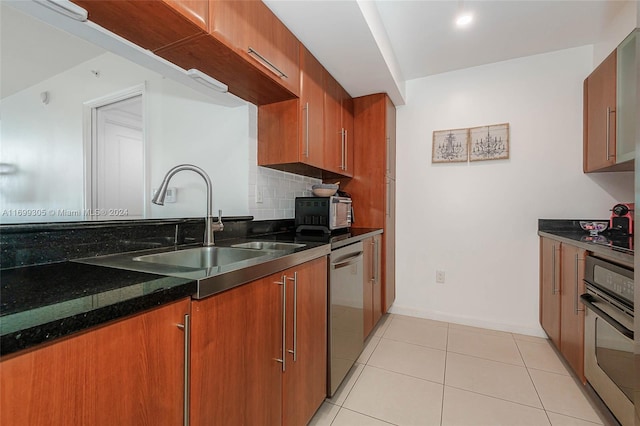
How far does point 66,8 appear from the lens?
864 millimetres

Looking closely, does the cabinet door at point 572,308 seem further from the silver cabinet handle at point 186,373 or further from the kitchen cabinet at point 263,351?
the silver cabinet handle at point 186,373

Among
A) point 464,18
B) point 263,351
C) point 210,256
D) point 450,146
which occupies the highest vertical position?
point 464,18

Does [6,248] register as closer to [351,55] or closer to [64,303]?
[64,303]

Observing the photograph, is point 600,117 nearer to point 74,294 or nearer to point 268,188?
point 268,188

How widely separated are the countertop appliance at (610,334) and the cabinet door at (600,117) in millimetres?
929

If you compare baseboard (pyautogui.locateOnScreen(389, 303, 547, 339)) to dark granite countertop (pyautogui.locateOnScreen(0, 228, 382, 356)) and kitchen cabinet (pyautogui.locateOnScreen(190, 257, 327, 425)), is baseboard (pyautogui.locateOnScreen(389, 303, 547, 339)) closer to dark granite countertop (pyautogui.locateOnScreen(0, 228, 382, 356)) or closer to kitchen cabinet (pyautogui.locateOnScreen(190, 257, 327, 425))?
kitchen cabinet (pyautogui.locateOnScreen(190, 257, 327, 425))

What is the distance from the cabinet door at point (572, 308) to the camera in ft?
5.30

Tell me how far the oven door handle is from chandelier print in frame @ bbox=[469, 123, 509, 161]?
1371mm

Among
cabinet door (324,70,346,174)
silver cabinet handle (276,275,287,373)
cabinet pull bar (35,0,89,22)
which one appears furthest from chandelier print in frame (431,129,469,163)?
cabinet pull bar (35,0,89,22)

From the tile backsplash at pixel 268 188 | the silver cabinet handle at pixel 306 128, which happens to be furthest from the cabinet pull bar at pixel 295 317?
the silver cabinet handle at pixel 306 128

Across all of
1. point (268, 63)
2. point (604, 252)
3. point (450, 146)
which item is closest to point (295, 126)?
point (268, 63)

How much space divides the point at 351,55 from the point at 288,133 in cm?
72

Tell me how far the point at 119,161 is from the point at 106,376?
177 centimetres

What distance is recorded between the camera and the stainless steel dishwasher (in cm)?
149
